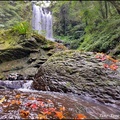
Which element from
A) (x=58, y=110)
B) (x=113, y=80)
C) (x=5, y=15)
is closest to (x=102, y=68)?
(x=113, y=80)

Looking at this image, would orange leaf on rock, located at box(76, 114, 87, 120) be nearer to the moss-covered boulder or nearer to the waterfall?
the moss-covered boulder

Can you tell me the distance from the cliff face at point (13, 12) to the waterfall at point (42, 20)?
0.73m

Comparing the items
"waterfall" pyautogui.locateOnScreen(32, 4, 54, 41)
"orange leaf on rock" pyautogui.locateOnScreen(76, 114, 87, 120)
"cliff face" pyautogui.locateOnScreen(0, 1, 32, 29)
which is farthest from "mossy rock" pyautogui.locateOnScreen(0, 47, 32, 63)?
"waterfall" pyautogui.locateOnScreen(32, 4, 54, 41)

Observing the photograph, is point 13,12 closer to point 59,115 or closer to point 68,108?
point 68,108

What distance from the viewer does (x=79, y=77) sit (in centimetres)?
442

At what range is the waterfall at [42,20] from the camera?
20.7 metres

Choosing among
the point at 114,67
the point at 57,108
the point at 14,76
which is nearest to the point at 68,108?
the point at 57,108

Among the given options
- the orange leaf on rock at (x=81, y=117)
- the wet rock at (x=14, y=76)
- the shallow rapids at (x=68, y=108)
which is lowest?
the wet rock at (x=14, y=76)

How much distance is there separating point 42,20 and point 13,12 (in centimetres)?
350

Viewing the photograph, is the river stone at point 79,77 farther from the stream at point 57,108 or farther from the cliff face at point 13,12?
the cliff face at point 13,12

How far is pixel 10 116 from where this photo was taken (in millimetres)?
2764

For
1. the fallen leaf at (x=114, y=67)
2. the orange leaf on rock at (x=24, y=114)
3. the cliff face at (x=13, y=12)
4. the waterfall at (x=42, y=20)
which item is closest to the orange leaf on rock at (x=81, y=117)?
the orange leaf on rock at (x=24, y=114)

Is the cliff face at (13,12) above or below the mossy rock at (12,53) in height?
above

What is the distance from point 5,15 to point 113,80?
56.2 feet
